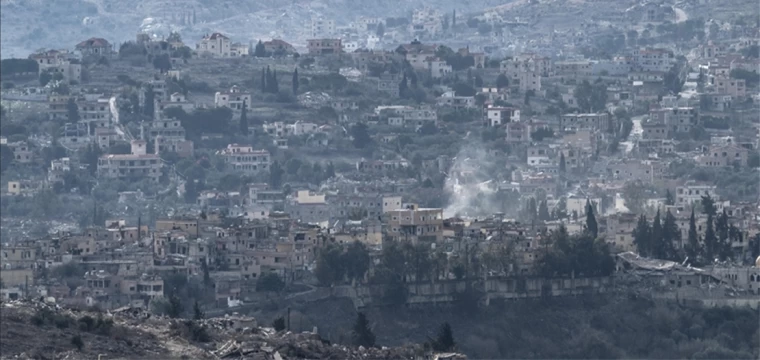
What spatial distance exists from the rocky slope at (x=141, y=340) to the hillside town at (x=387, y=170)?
9.85 metres

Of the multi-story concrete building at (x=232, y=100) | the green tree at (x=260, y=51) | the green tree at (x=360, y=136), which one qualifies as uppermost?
the green tree at (x=260, y=51)

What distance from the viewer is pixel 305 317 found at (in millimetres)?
49094

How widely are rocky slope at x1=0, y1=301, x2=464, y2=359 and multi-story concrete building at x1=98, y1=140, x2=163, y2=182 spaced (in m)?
36.4

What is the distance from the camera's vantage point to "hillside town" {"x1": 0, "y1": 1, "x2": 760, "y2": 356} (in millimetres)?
52812

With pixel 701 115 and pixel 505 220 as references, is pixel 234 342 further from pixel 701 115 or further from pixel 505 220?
pixel 701 115

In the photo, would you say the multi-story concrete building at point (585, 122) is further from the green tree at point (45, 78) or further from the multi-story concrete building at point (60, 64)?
the green tree at point (45, 78)

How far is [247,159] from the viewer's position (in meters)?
74.9

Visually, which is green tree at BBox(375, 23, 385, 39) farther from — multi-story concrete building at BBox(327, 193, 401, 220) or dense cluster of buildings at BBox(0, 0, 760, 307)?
multi-story concrete building at BBox(327, 193, 401, 220)

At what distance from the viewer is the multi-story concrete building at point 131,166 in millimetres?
73188

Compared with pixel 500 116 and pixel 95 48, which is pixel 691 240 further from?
pixel 95 48

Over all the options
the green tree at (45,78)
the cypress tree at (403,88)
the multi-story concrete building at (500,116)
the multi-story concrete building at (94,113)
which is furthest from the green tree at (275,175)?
the cypress tree at (403,88)

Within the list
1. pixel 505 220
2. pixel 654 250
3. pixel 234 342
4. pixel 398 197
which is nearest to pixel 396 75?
pixel 398 197

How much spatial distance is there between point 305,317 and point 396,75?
37.5 m

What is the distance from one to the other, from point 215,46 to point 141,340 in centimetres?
5615
